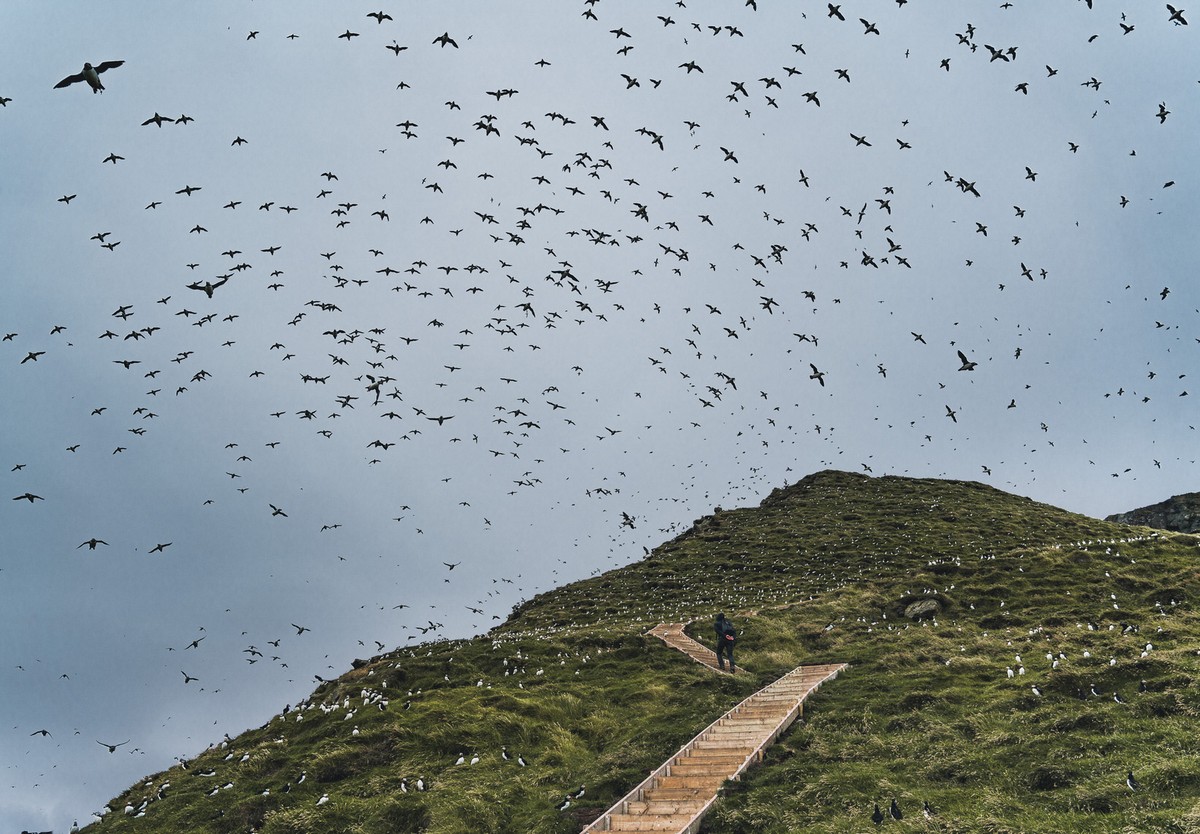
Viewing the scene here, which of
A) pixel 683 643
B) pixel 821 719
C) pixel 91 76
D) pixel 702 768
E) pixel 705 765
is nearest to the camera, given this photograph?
pixel 91 76

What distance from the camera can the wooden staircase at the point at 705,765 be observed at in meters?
19.3

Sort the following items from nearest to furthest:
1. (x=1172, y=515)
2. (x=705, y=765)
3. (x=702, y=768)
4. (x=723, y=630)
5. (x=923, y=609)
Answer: (x=702, y=768)
(x=705, y=765)
(x=723, y=630)
(x=923, y=609)
(x=1172, y=515)

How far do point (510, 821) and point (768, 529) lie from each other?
7875 centimetres

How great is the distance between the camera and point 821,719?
95.3 ft

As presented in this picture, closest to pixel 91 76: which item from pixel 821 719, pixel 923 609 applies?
pixel 821 719

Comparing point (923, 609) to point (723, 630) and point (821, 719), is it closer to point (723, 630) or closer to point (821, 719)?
point (723, 630)

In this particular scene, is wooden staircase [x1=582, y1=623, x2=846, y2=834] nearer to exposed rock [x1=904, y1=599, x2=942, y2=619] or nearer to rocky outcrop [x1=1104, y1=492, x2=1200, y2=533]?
exposed rock [x1=904, y1=599, x2=942, y2=619]

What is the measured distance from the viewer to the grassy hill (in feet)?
65.2

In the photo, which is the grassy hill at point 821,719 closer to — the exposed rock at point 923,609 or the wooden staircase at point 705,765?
the exposed rock at point 923,609

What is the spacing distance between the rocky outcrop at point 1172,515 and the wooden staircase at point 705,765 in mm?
110574

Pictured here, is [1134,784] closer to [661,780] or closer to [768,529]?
[661,780]

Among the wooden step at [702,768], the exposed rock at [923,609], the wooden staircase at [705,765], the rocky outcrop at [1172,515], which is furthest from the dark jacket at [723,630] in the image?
the rocky outcrop at [1172,515]

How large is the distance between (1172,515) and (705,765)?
129m

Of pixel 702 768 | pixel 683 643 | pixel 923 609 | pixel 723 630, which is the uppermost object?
pixel 723 630
